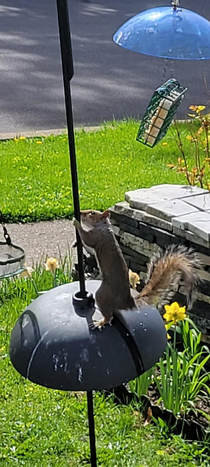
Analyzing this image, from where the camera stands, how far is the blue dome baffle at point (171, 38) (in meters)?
2.49

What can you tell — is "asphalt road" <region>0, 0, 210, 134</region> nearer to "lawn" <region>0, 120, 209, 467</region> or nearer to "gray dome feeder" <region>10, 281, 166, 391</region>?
"lawn" <region>0, 120, 209, 467</region>

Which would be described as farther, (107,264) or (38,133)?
(38,133)

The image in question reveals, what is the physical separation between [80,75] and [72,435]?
21.7 feet

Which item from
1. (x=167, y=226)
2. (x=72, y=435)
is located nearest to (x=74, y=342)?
(x=72, y=435)

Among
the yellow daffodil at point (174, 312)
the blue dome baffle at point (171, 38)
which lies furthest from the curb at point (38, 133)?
the yellow daffodil at point (174, 312)

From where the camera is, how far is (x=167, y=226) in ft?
10.7

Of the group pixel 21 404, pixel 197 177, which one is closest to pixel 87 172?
pixel 197 177

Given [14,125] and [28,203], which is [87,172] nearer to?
[28,203]

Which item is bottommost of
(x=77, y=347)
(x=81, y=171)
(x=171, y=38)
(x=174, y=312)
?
(x=81, y=171)

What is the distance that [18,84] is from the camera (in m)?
8.35

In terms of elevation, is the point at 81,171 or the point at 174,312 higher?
the point at 174,312

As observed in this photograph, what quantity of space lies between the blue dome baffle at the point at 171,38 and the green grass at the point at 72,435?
1.43 metres

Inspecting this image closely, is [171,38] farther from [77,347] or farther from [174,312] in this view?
[77,347]

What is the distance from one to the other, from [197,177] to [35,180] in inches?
68.9
